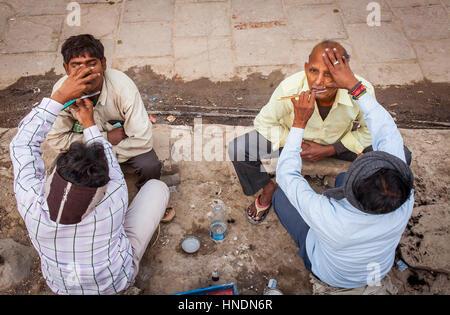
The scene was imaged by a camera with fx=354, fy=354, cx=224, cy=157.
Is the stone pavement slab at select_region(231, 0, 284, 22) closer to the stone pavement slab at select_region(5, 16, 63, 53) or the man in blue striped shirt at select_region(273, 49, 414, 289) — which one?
the stone pavement slab at select_region(5, 16, 63, 53)

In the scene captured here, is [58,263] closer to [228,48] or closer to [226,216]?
[226,216]

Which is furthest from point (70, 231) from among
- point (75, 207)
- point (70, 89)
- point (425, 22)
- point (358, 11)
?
point (425, 22)

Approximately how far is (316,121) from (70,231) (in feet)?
7.08

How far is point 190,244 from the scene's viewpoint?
124 inches

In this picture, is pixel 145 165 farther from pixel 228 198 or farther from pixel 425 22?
pixel 425 22

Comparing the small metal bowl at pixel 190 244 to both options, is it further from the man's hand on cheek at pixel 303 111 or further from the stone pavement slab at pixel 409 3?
the stone pavement slab at pixel 409 3

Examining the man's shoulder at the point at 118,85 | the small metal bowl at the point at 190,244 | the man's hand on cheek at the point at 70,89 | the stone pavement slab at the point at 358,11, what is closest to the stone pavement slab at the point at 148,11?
the stone pavement slab at the point at 358,11

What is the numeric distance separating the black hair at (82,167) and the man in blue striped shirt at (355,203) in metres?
1.14

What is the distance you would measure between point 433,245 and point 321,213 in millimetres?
1484

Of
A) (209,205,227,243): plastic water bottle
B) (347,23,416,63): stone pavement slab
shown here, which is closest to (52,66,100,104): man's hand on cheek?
(209,205,227,243): plastic water bottle

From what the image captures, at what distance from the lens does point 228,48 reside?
17.6 feet

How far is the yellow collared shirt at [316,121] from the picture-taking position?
305 centimetres

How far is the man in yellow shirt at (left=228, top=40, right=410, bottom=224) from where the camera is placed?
3.05 m
